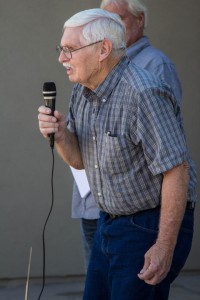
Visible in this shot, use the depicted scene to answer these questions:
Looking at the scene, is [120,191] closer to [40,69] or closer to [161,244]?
[161,244]

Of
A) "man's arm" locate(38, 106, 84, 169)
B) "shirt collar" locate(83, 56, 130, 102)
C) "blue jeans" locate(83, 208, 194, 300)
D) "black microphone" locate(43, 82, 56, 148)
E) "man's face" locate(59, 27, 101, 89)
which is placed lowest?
"blue jeans" locate(83, 208, 194, 300)

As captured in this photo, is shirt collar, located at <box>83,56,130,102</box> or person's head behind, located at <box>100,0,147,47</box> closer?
shirt collar, located at <box>83,56,130,102</box>

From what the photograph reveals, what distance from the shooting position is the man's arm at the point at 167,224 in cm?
324

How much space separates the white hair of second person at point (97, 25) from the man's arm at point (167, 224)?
647mm

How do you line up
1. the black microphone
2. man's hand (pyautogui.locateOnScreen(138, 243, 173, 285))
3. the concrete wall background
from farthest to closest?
1. the concrete wall background
2. the black microphone
3. man's hand (pyautogui.locateOnScreen(138, 243, 173, 285))

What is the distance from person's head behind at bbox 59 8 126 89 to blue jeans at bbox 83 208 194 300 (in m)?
0.63

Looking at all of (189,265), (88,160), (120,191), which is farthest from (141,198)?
(189,265)

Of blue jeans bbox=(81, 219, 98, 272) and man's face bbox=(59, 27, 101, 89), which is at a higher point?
man's face bbox=(59, 27, 101, 89)

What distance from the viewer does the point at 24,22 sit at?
19.9 feet

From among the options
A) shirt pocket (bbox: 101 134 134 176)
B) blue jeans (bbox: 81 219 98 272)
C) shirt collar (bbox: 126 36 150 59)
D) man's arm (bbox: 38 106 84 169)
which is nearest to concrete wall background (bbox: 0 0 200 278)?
blue jeans (bbox: 81 219 98 272)

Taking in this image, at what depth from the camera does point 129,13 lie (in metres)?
4.54

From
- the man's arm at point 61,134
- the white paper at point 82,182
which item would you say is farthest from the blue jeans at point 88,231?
the man's arm at point 61,134

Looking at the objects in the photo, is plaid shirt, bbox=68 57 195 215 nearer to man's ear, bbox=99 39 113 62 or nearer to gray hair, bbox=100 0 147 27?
man's ear, bbox=99 39 113 62

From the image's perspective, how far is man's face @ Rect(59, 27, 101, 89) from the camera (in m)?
3.44
